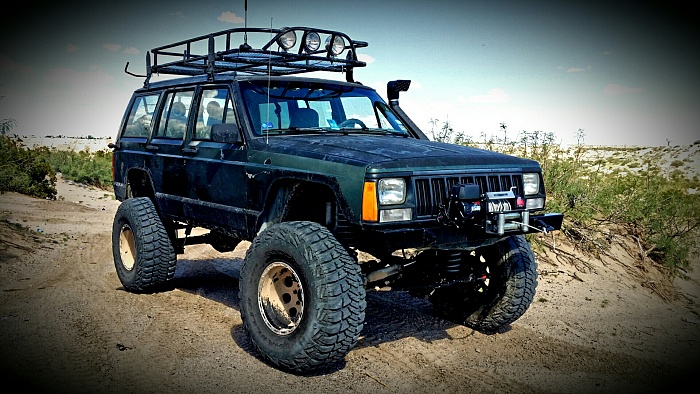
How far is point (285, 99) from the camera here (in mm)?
5434

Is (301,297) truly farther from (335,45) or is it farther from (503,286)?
(335,45)

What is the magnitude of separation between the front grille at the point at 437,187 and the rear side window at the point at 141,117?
3.65 meters

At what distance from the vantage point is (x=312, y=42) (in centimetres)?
586

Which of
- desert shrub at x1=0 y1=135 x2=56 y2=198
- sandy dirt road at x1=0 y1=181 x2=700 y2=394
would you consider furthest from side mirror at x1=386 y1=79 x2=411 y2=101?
desert shrub at x1=0 y1=135 x2=56 y2=198

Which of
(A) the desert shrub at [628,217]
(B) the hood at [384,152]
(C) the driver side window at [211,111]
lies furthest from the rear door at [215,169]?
(A) the desert shrub at [628,217]

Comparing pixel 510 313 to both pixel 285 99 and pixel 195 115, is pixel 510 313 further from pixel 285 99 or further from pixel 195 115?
pixel 195 115

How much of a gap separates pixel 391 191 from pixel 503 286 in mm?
1664

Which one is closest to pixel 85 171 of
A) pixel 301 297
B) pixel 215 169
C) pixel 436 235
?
pixel 215 169

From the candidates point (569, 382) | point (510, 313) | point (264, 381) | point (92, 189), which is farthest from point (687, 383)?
point (92, 189)

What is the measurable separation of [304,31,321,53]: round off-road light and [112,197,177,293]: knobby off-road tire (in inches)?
91.7

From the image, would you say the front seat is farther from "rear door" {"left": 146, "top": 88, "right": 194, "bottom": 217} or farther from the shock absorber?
the shock absorber

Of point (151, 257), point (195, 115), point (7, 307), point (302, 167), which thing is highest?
point (195, 115)

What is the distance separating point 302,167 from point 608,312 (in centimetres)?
371

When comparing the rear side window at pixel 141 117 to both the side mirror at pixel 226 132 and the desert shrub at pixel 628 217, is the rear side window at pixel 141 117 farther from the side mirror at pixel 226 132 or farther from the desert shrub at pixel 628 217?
the desert shrub at pixel 628 217
